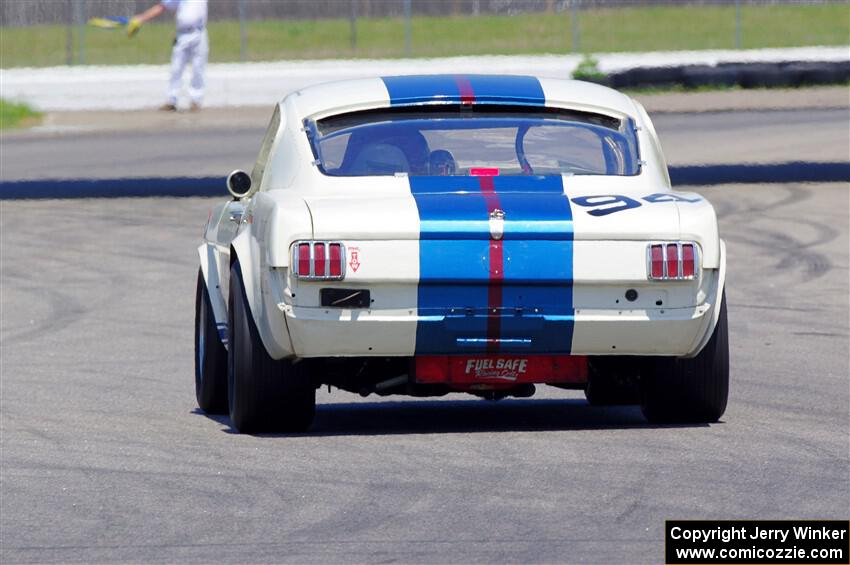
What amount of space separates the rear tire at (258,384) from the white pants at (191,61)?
2006 centimetres

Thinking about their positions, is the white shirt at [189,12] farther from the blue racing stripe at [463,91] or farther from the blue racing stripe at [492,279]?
the blue racing stripe at [492,279]

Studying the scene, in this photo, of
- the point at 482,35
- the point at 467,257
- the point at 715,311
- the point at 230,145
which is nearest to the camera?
the point at 467,257

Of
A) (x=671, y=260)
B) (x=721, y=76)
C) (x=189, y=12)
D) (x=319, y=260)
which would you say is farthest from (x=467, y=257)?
(x=721, y=76)

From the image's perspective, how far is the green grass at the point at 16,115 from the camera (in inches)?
1072

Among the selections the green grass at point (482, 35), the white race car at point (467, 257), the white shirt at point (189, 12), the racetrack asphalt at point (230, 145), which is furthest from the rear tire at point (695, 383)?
the green grass at point (482, 35)

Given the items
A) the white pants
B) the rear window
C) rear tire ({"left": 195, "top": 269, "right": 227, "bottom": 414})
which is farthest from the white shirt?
the rear window

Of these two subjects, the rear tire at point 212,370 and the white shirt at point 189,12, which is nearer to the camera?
the rear tire at point 212,370

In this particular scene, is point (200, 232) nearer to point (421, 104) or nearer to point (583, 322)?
point (421, 104)

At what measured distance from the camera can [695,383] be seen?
25.5ft

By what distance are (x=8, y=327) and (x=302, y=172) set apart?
4541 millimetres

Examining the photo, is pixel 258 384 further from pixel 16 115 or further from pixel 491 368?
pixel 16 115

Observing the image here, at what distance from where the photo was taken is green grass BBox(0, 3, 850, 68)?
3394 centimetres

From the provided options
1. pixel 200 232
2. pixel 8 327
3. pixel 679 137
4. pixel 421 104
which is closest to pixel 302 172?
pixel 421 104

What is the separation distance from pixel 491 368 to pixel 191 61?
834 inches
